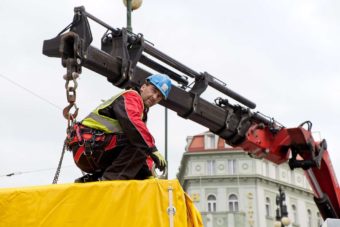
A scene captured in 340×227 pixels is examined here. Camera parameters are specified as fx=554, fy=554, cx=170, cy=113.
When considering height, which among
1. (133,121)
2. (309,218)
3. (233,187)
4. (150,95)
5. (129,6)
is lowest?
(133,121)

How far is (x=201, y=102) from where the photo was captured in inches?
347

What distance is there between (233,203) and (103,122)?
4693cm

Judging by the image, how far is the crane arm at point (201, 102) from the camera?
655 centimetres

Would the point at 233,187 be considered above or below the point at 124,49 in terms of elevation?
above

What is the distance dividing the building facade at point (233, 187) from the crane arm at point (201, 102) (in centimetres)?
3851

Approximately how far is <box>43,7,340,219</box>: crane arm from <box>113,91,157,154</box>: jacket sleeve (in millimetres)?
1044

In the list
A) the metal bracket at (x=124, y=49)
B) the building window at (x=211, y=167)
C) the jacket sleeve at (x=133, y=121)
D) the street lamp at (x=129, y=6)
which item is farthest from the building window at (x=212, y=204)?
the jacket sleeve at (x=133, y=121)

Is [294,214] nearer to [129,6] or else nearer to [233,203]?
[233,203]

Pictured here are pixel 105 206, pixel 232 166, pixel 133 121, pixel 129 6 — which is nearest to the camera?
pixel 105 206

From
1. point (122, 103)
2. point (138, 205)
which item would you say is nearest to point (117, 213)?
point (138, 205)

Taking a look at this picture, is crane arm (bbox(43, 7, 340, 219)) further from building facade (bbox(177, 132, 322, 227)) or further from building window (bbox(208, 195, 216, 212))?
building window (bbox(208, 195, 216, 212))

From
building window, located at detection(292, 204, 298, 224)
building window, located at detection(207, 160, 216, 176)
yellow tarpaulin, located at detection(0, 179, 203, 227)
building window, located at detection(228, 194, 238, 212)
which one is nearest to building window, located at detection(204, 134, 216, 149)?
building window, located at detection(207, 160, 216, 176)

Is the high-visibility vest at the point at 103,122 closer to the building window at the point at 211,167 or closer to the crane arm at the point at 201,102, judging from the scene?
the crane arm at the point at 201,102

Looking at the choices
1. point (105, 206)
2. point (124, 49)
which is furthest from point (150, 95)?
point (124, 49)
